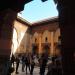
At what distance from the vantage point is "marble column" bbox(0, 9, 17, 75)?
4453 mm

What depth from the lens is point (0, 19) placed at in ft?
15.2

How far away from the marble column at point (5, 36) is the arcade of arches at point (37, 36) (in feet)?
71.9

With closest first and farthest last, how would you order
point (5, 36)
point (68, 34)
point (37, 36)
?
point (68, 34) → point (5, 36) → point (37, 36)

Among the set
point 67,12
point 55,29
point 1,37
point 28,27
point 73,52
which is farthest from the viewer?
point 28,27

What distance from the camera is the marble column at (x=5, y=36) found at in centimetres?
445

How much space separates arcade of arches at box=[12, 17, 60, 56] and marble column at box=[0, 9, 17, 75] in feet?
71.9

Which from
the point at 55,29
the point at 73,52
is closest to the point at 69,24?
the point at 73,52

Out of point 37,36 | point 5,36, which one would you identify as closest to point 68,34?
point 5,36

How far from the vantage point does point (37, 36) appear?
3042 centimetres

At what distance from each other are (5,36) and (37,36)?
2588 centimetres

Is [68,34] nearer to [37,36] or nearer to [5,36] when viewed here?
[5,36]

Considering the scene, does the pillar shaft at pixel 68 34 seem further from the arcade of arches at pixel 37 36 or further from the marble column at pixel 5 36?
the arcade of arches at pixel 37 36

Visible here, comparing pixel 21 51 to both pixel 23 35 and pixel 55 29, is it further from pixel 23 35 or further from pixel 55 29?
pixel 55 29

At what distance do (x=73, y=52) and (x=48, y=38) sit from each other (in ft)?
85.3
